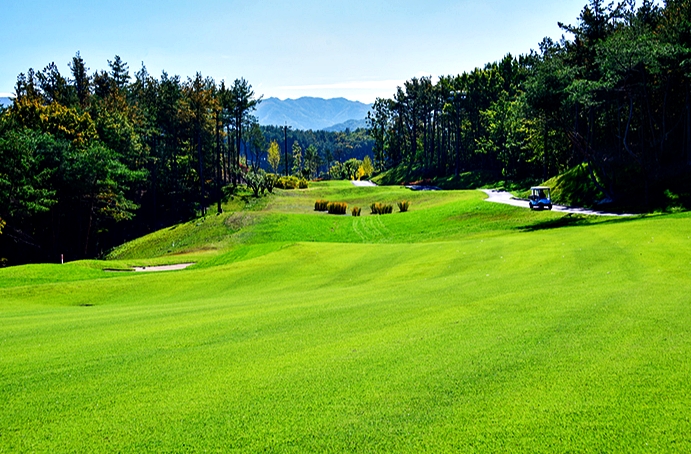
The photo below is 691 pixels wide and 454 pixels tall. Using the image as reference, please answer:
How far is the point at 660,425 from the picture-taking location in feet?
20.1

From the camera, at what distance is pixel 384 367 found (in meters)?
8.54

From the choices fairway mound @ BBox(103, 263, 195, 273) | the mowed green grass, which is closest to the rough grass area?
fairway mound @ BBox(103, 263, 195, 273)

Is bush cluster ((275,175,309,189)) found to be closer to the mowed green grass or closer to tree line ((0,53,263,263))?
tree line ((0,53,263,263))

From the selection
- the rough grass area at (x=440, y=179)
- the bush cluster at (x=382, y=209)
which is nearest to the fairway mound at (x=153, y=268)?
the bush cluster at (x=382, y=209)

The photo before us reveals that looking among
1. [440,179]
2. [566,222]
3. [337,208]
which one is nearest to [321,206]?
[337,208]

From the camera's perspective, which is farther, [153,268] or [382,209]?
[382,209]

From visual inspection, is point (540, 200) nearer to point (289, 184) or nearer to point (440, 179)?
point (289, 184)

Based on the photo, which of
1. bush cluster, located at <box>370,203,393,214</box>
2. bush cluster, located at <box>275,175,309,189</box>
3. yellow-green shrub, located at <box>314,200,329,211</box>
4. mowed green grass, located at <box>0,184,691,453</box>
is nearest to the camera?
mowed green grass, located at <box>0,184,691,453</box>

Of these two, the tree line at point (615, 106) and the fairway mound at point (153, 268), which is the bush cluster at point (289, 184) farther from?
the fairway mound at point (153, 268)

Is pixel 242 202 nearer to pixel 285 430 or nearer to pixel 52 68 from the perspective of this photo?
pixel 52 68

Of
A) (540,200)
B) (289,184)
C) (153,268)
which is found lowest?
(153,268)

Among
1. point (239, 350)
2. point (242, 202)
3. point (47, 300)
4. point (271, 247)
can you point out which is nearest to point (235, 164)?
point (242, 202)

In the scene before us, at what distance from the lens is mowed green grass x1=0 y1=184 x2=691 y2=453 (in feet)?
20.7

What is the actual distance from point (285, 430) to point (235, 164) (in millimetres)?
92500
